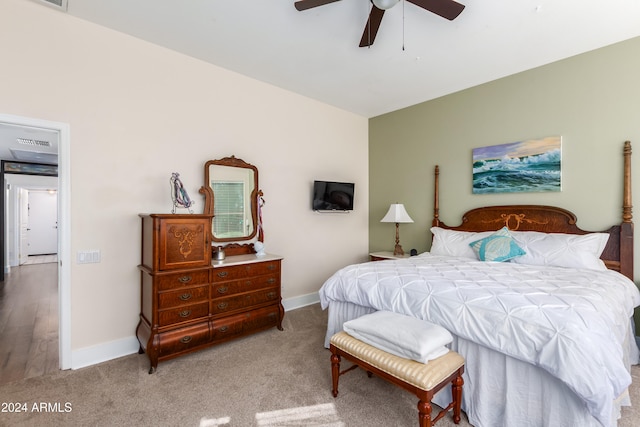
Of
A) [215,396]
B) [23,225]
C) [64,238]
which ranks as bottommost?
[215,396]

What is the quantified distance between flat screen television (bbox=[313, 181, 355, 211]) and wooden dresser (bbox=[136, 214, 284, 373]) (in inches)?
60.5

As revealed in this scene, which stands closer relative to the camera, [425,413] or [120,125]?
[425,413]

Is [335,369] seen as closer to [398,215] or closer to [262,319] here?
[262,319]

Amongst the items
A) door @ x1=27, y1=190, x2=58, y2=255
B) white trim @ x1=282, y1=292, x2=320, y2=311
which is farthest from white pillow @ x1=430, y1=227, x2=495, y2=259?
door @ x1=27, y1=190, x2=58, y2=255

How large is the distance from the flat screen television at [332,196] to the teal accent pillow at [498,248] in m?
1.98

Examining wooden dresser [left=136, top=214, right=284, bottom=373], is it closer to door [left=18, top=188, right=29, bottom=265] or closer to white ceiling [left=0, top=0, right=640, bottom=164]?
white ceiling [left=0, top=0, right=640, bottom=164]

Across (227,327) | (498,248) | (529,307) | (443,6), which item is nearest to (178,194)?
(227,327)

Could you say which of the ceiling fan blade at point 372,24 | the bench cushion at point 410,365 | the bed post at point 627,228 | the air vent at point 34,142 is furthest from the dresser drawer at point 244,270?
the air vent at point 34,142

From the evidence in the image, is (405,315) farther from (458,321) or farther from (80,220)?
(80,220)

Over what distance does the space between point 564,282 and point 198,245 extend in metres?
3.09

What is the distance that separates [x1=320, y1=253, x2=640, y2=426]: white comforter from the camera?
1.53 m

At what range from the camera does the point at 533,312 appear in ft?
5.80

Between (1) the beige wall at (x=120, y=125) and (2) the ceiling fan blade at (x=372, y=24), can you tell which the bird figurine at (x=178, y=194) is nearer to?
(1) the beige wall at (x=120, y=125)

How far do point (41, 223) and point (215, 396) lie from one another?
11177mm
